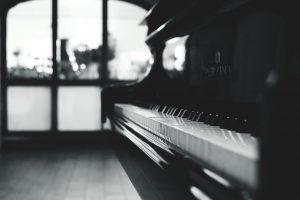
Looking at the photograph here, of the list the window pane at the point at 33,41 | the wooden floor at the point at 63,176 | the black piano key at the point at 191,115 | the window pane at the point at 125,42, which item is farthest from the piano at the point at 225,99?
the window pane at the point at 33,41

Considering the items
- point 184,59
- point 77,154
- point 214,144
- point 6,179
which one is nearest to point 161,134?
point 214,144

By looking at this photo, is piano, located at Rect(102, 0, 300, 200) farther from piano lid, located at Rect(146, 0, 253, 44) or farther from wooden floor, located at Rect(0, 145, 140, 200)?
wooden floor, located at Rect(0, 145, 140, 200)

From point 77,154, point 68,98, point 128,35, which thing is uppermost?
point 128,35

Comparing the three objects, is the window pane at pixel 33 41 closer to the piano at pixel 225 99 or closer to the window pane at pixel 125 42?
the window pane at pixel 125 42

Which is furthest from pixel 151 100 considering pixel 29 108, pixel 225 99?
pixel 29 108

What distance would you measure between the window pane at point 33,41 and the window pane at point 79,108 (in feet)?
1.54

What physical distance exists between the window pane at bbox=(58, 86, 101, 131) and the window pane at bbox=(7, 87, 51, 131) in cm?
22

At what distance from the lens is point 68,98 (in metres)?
6.78

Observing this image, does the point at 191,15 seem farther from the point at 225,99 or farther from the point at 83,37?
the point at 83,37

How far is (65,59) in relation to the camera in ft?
21.9

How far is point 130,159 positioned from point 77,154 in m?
0.89

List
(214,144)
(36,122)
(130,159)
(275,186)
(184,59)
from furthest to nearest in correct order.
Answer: (36,122) < (130,159) < (184,59) < (214,144) < (275,186)

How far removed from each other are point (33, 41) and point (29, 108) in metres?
1.06

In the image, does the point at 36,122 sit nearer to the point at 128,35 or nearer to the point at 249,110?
the point at 128,35
